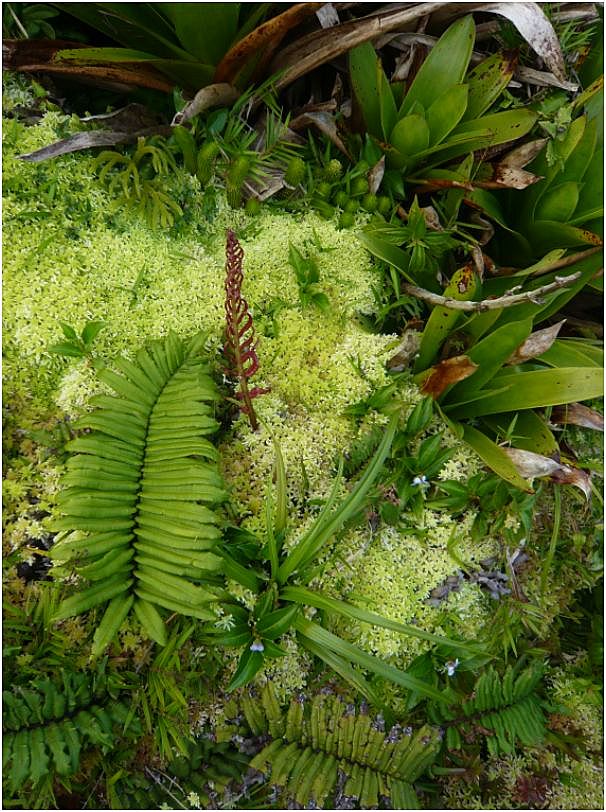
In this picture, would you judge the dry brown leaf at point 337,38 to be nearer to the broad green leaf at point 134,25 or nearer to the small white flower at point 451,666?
the broad green leaf at point 134,25

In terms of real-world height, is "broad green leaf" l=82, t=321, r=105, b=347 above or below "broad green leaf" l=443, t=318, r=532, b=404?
above

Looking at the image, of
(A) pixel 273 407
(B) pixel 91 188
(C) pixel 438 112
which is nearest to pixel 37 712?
(A) pixel 273 407

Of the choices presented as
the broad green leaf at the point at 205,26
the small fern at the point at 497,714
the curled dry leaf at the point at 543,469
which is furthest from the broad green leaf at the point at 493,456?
the broad green leaf at the point at 205,26

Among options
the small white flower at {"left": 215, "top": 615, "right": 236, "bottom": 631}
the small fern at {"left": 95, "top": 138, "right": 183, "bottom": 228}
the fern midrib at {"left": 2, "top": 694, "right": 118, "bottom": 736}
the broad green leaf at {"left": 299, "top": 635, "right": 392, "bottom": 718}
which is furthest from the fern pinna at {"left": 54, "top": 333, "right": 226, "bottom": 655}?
the small fern at {"left": 95, "top": 138, "right": 183, "bottom": 228}

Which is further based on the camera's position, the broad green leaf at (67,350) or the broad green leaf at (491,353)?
the broad green leaf at (491,353)

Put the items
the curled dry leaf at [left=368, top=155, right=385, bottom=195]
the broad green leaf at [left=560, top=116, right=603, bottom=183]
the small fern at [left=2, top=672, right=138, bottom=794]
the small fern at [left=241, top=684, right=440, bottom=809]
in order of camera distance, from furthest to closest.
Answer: the curled dry leaf at [left=368, top=155, right=385, bottom=195]
the broad green leaf at [left=560, top=116, right=603, bottom=183]
the small fern at [left=241, top=684, right=440, bottom=809]
the small fern at [left=2, top=672, right=138, bottom=794]

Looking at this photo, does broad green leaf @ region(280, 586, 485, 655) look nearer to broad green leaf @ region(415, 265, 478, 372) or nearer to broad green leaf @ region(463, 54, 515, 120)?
broad green leaf @ region(415, 265, 478, 372)
